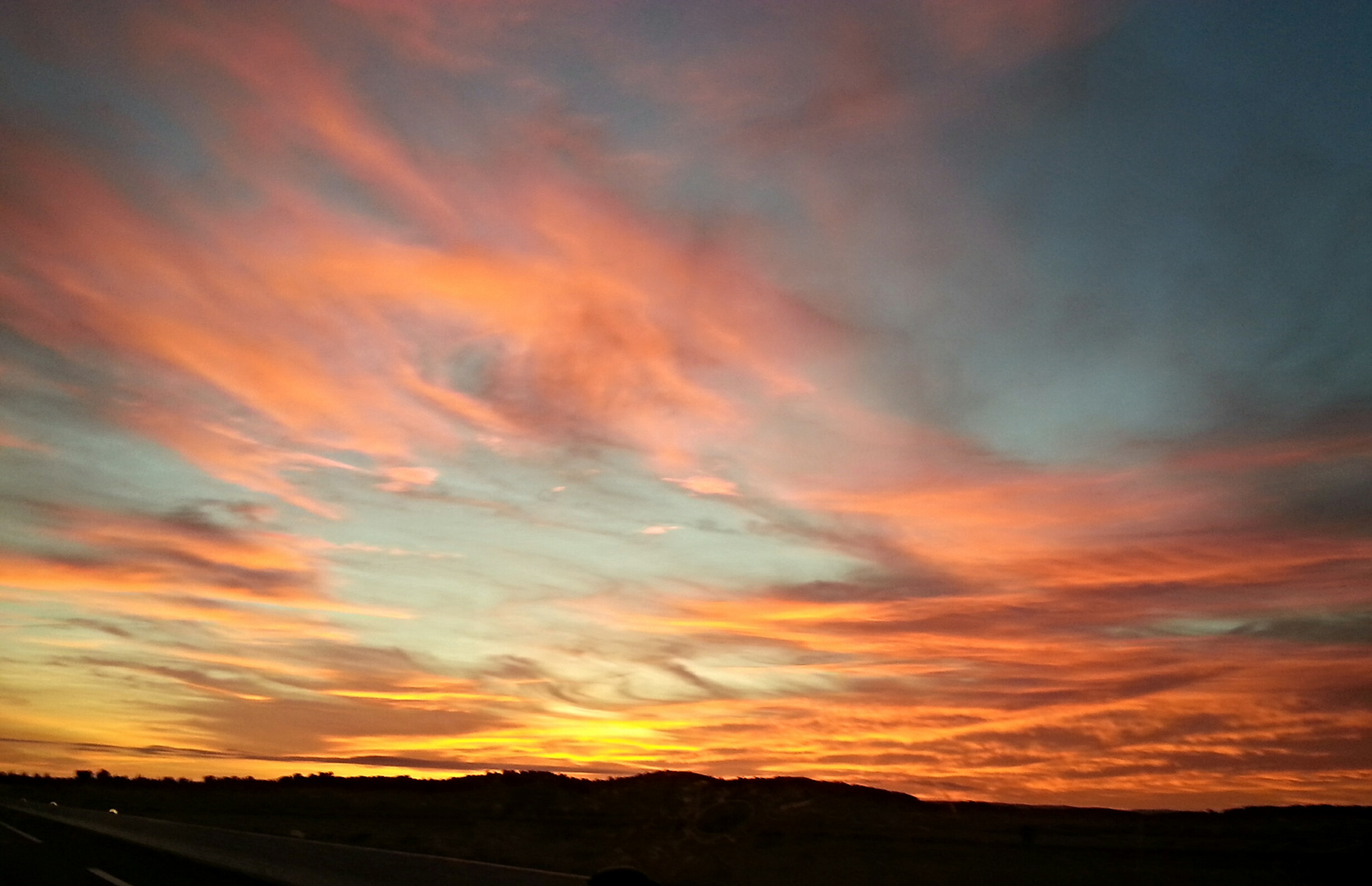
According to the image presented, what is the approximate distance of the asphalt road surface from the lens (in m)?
19.8

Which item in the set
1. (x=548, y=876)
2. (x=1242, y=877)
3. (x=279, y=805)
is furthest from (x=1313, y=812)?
(x=548, y=876)

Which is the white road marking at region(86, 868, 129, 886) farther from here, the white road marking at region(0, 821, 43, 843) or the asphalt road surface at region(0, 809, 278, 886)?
the white road marking at region(0, 821, 43, 843)

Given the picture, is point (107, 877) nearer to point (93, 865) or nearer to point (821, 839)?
point (93, 865)

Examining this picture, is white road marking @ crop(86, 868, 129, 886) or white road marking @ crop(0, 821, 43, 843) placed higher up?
white road marking @ crop(0, 821, 43, 843)

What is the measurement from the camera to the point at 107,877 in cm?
2062

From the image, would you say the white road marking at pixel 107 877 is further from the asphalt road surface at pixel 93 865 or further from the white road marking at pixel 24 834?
the white road marking at pixel 24 834

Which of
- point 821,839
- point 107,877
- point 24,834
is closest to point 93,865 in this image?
point 107,877

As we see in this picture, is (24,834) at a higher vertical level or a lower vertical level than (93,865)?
higher

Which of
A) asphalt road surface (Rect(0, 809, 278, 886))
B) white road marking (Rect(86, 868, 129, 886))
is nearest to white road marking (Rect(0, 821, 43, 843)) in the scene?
asphalt road surface (Rect(0, 809, 278, 886))

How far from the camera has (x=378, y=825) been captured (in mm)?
55750

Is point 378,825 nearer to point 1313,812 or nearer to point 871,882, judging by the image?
point 871,882

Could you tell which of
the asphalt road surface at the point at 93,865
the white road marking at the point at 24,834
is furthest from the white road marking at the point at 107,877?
the white road marking at the point at 24,834

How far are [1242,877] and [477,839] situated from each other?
2962 cm

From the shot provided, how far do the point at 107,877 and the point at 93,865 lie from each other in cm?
370
